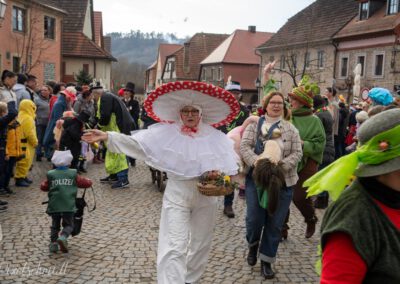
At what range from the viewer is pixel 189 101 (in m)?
4.49

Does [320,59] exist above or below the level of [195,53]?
below

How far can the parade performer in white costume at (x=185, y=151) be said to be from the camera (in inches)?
163

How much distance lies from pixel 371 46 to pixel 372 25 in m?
1.31

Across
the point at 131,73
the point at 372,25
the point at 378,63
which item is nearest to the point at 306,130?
the point at 378,63

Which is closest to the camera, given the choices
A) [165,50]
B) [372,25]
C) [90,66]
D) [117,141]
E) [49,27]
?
[117,141]

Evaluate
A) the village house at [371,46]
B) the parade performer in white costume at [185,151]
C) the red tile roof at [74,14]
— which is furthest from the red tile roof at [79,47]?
the parade performer in white costume at [185,151]

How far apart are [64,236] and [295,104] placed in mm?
3385

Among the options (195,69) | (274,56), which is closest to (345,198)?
(274,56)

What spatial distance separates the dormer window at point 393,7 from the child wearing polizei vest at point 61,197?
27.5 meters

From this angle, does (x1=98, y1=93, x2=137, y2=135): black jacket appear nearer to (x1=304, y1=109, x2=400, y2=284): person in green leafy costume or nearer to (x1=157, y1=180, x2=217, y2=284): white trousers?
(x1=157, y1=180, x2=217, y2=284): white trousers

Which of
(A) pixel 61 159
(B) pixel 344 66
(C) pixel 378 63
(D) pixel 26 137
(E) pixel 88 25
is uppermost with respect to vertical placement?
(E) pixel 88 25

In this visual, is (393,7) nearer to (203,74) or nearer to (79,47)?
(79,47)

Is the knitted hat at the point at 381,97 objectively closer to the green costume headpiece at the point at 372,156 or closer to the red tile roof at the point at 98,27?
the green costume headpiece at the point at 372,156

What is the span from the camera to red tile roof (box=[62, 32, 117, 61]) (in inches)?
1417
